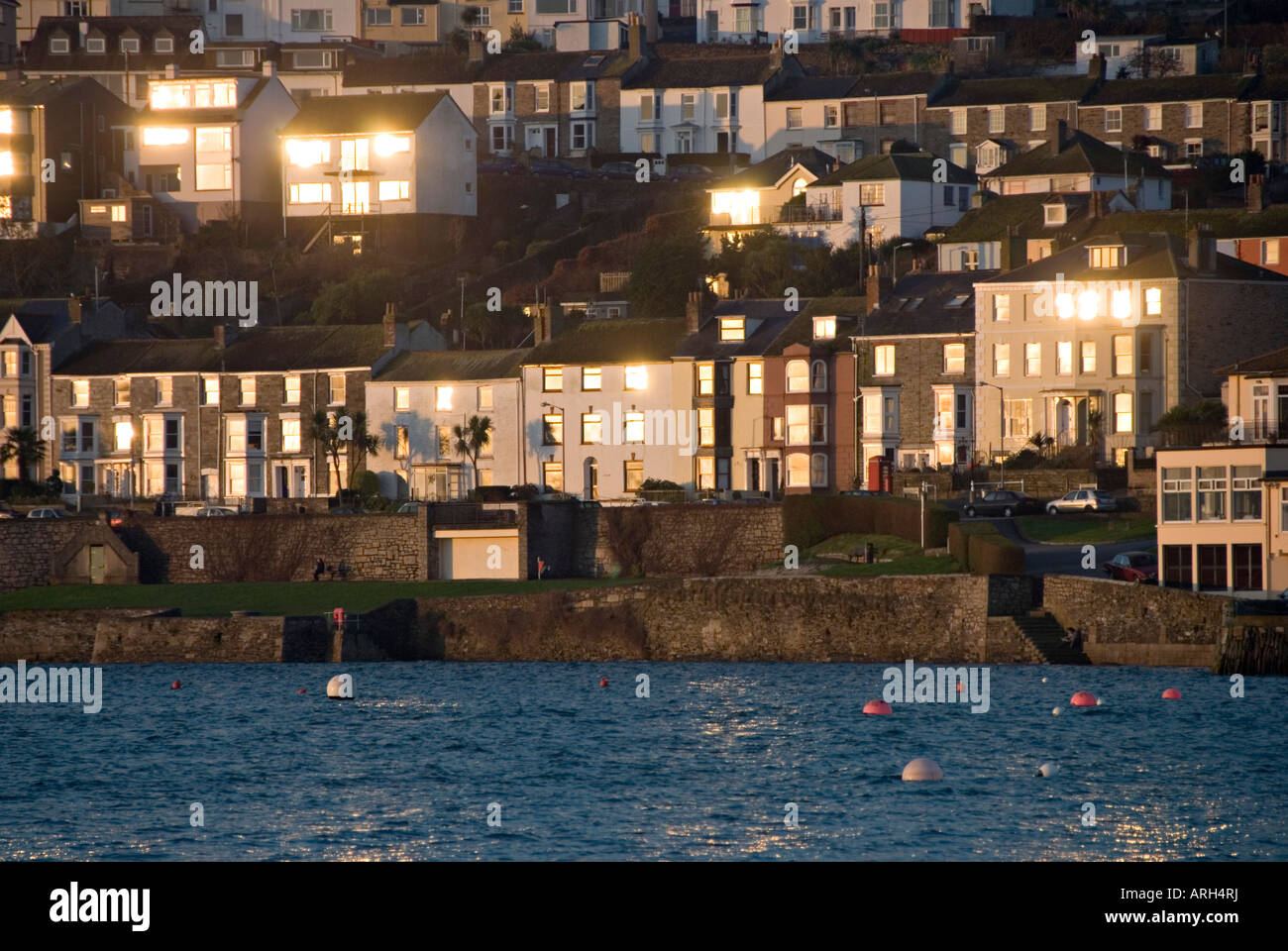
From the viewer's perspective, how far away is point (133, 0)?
136 m

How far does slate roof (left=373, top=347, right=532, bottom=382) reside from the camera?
87.2 meters

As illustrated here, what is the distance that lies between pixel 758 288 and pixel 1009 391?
64.2ft

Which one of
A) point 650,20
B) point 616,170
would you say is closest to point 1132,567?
point 616,170

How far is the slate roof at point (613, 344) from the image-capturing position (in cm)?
8575

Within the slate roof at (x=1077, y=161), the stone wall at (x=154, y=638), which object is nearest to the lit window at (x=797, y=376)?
the slate roof at (x=1077, y=161)

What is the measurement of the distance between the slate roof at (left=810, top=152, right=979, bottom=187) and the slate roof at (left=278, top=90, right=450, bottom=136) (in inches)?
788

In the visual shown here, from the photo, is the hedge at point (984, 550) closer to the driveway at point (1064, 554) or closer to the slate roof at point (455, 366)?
the driveway at point (1064, 554)

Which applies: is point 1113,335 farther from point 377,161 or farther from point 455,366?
point 377,161

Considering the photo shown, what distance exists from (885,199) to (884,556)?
38.9 m

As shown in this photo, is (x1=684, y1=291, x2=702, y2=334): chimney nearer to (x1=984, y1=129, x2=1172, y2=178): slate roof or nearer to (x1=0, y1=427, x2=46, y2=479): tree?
(x1=984, y1=129, x2=1172, y2=178): slate roof

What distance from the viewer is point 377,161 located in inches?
4424

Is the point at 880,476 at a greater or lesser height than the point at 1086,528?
greater
